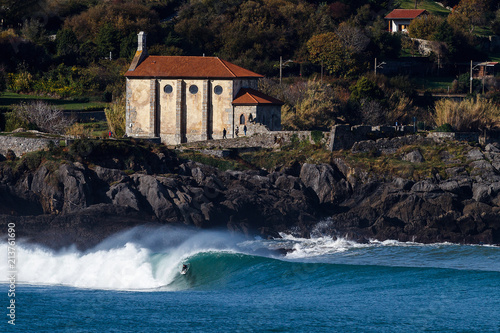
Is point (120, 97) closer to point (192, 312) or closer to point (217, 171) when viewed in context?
point (217, 171)

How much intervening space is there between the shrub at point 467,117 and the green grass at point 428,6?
43.7 m

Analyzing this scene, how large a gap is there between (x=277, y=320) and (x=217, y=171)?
24.1 metres

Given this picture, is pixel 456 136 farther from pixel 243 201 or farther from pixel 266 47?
pixel 266 47

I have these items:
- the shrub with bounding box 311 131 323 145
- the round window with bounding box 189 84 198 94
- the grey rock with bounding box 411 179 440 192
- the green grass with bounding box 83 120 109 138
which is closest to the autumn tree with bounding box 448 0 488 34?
the round window with bounding box 189 84 198 94

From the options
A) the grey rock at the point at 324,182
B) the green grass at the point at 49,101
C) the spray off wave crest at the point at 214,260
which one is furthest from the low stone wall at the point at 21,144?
the green grass at the point at 49,101

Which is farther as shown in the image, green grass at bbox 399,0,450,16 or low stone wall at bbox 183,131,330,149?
green grass at bbox 399,0,450,16

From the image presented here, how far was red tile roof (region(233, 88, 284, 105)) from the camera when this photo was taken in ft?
213

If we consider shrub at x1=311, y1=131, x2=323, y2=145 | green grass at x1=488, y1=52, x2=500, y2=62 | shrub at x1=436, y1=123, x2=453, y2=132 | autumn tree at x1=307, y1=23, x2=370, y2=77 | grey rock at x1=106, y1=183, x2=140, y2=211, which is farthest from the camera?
green grass at x1=488, y1=52, x2=500, y2=62

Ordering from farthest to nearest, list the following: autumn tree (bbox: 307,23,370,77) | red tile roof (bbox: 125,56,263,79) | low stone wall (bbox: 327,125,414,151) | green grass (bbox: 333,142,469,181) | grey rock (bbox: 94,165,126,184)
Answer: autumn tree (bbox: 307,23,370,77) < red tile roof (bbox: 125,56,263,79) < low stone wall (bbox: 327,125,414,151) < green grass (bbox: 333,142,469,181) < grey rock (bbox: 94,165,126,184)

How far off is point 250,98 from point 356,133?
7390mm

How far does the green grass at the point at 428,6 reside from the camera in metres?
116

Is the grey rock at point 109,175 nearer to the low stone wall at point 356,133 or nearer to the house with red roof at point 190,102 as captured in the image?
the house with red roof at point 190,102

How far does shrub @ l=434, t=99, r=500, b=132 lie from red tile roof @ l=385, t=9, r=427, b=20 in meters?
37.0

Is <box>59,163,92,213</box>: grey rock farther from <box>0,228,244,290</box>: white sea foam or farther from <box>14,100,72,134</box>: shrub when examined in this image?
<box>14,100,72,134</box>: shrub
